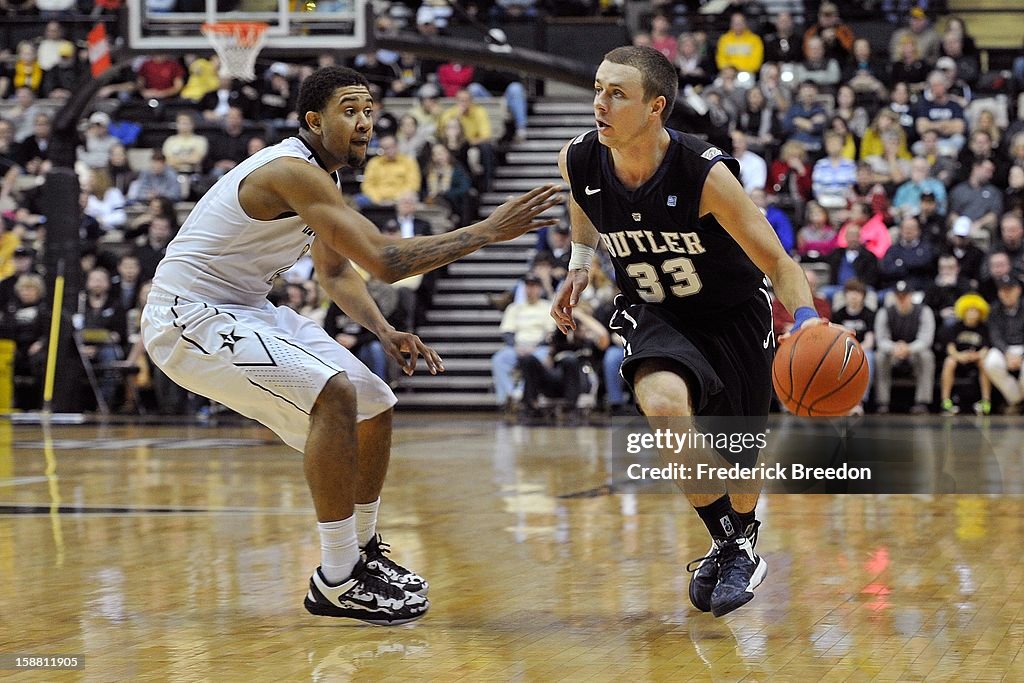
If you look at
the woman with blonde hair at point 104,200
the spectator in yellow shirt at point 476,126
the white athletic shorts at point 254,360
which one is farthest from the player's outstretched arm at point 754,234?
the woman with blonde hair at point 104,200

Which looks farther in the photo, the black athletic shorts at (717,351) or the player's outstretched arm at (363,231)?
the black athletic shorts at (717,351)

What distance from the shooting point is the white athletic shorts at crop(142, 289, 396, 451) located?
4578 mm

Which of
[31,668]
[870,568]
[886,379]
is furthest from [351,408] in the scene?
[886,379]

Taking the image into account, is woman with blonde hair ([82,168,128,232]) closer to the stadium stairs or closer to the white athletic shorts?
the stadium stairs

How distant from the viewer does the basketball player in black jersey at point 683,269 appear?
476 centimetres

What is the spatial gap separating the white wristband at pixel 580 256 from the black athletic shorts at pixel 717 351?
23 centimetres

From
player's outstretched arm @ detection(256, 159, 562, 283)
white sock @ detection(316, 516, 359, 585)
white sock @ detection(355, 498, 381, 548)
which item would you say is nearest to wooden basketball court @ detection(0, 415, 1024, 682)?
white sock @ detection(316, 516, 359, 585)

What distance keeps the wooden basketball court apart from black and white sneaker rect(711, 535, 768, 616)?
83mm

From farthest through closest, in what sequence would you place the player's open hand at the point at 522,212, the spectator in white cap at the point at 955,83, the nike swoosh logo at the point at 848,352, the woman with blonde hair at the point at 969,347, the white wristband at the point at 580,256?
the spectator in white cap at the point at 955,83
the woman with blonde hair at the point at 969,347
the white wristband at the point at 580,256
the nike swoosh logo at the point at 848,352
the player's open hand at the point at 522,212

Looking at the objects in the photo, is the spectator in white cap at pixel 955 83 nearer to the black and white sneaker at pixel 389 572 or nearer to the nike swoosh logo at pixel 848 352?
the nike swoosh logo at pixel 848 352

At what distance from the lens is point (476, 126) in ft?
58.0

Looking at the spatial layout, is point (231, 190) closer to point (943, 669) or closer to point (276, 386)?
point (276, 386)

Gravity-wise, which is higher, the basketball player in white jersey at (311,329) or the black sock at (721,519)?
the basketball player in white jersey at (311,329)

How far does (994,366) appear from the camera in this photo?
13.3 meters
